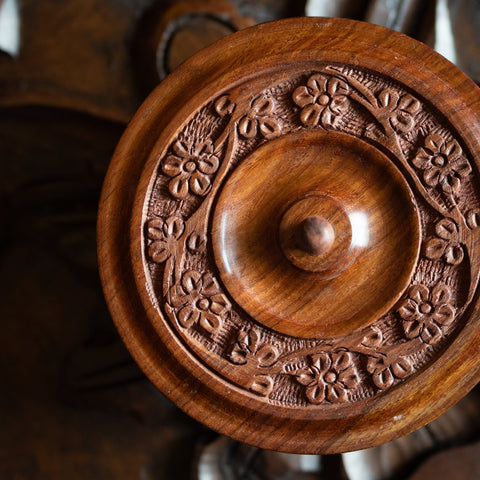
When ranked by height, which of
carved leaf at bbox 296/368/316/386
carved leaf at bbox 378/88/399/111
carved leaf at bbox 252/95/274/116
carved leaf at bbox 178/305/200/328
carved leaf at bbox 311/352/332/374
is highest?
carved leaf at bbox 252/95/274/116

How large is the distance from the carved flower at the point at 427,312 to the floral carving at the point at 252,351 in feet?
0.86

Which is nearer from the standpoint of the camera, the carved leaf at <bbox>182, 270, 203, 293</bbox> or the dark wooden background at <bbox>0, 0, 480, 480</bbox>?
the carved leaf at <bbox>182, 270, 203, 293</bbox>

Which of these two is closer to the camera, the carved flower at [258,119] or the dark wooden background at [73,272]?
the carved flower at [258,119]

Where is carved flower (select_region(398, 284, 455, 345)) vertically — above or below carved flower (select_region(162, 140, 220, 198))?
below

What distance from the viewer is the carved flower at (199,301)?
1031 mm

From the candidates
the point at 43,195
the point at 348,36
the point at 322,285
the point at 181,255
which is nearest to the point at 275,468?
the point at 322,285

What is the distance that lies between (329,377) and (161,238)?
42 centimetres

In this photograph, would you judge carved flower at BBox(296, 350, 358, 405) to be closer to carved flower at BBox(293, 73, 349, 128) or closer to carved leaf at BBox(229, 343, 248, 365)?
carved leaf at BBox(229, 343, 248, 365)

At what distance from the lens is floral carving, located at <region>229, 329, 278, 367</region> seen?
1.03 m

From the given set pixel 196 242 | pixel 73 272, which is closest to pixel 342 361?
pixel 196 242

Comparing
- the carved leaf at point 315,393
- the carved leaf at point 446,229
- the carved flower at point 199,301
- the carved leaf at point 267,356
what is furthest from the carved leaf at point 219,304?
the carved leaf at point 446,229

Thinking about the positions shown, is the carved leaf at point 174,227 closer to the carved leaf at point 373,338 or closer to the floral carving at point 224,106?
the floral carving at point 224,106

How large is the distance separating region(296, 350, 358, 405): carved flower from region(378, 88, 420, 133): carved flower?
0.45m

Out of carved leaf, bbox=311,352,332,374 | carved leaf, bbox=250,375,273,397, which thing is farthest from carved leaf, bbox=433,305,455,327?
carved leaf, bbox=250,375,273,397
